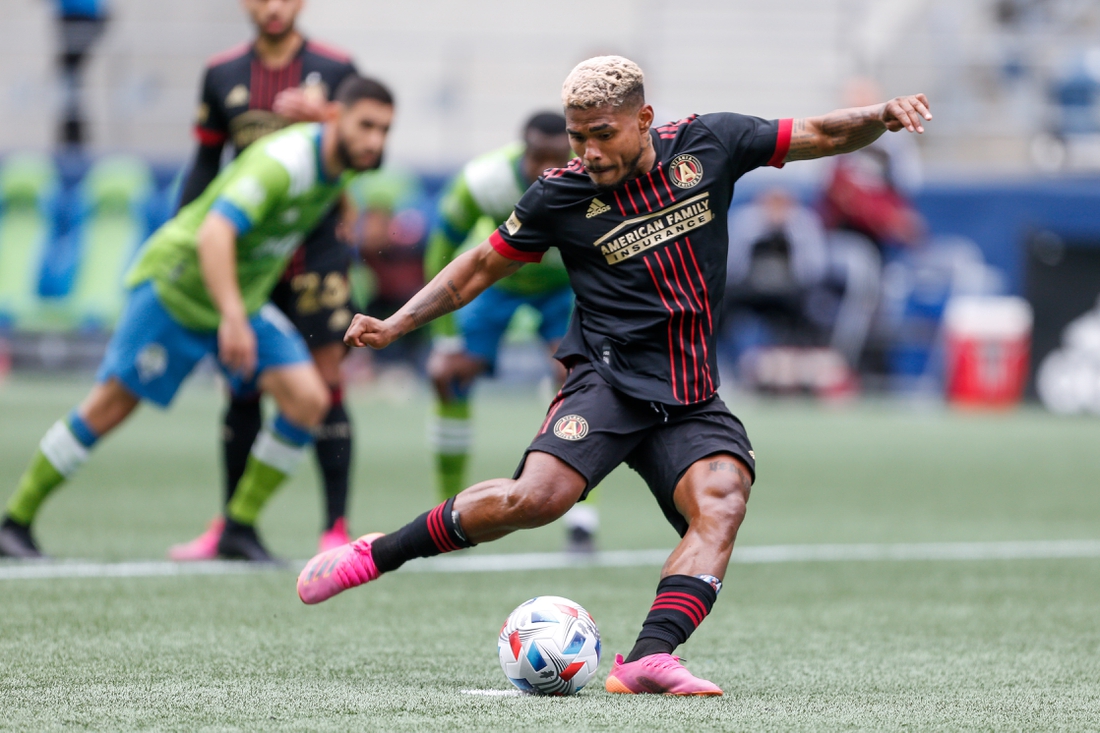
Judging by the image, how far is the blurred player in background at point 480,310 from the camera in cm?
690


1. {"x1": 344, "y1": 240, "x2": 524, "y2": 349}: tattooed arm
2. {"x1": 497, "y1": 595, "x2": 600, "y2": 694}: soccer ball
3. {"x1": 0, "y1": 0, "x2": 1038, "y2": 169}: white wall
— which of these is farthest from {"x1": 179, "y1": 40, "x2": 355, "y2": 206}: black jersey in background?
{"x1": 0, "y1": 0, "x2": 1038, "y2": 169}: white wall

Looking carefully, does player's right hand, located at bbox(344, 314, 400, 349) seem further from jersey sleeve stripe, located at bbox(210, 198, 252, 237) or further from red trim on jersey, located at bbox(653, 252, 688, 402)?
jersey sleeve stripe, located at bbox(210, 198, 252, 237)

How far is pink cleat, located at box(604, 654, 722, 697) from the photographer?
3785 mm

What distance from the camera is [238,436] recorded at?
696 cm

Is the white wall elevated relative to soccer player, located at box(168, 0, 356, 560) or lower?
elevated

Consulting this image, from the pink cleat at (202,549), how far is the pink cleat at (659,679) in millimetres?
3042

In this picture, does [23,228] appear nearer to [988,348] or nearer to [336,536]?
[988,348]

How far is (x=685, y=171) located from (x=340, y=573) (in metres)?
1.50

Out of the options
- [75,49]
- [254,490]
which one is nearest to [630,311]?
[254,490]

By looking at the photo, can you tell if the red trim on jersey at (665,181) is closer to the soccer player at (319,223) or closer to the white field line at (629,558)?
the white field line at (629,558)

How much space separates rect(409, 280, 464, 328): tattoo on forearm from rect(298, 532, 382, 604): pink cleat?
0.63m

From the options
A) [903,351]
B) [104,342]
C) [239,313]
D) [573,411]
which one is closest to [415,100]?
[104,342]

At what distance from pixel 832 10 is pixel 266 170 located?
54.9 ft

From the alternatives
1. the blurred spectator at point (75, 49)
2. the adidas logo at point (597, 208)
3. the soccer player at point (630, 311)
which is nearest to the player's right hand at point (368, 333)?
the soccer player at point (630, 311)
